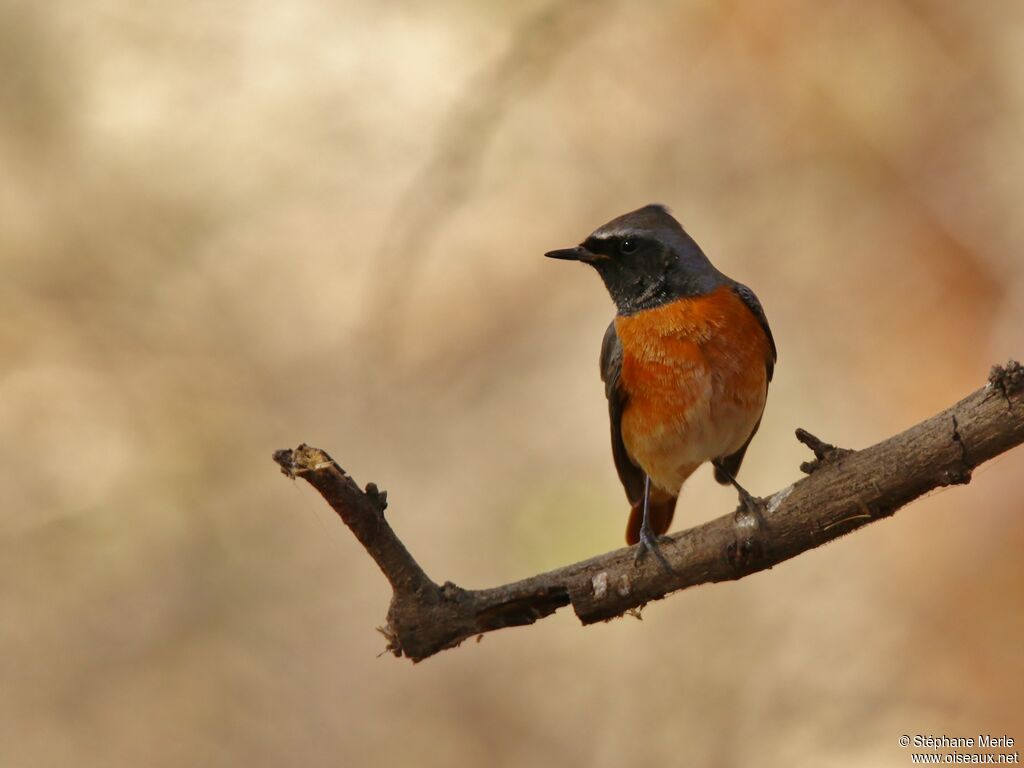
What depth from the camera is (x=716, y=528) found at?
403 centimetres

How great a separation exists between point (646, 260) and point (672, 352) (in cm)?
55

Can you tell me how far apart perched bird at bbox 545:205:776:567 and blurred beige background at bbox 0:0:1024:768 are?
181cm

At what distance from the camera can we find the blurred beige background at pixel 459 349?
6520 mm

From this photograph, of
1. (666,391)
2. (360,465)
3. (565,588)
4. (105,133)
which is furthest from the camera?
(105,133)

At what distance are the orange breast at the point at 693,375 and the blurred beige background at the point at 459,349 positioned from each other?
6.52 feet

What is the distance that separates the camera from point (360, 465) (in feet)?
23.0

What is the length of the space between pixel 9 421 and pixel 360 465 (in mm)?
2404

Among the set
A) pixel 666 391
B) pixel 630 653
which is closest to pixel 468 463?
pixel 630 653

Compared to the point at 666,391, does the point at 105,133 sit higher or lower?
higher

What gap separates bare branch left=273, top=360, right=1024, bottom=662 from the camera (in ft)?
11.4

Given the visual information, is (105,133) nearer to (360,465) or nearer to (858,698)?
(360,465)

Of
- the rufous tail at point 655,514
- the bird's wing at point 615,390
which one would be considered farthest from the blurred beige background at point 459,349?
the bird's wing at point 615,390

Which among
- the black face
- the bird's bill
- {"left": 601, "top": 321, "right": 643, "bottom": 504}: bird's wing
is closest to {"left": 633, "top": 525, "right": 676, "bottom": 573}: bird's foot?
{"left": 601, "top": 321, "right": 643, "bottom": 504}: bird's wing

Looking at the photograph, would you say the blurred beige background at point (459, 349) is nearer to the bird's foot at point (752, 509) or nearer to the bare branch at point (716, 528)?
the bare branch at point (716, 528)
